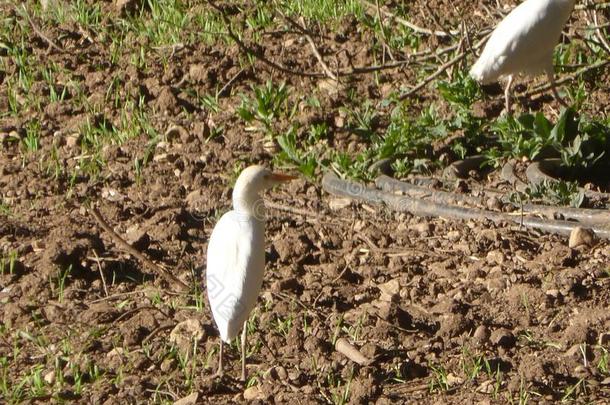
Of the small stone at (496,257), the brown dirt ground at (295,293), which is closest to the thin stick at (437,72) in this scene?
the brown dirt ground at (295,293)

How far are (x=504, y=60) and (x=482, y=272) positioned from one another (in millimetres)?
2143

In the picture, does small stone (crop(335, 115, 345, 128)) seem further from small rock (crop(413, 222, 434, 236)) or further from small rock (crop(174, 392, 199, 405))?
small rock (crop(174, 392, 199, 405))

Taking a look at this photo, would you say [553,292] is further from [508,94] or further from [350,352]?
[508,94]

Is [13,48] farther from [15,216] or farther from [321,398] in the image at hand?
[321,398]

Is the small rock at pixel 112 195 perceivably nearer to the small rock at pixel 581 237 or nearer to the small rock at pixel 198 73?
the small rock at pixel 198 73

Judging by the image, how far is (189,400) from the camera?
199 inches

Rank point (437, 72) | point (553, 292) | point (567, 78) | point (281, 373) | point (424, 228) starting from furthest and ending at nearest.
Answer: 1. point (567, 78)
2. point (437, 72)
3. point (424, 228)
4. point (553, 292)
5. point (281, 373)

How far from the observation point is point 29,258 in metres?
6.44

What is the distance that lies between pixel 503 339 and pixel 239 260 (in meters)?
1.23

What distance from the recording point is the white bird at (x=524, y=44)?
7945 mm

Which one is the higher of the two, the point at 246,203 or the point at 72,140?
the point at 246,203

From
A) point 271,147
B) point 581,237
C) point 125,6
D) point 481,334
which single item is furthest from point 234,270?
point 125,6

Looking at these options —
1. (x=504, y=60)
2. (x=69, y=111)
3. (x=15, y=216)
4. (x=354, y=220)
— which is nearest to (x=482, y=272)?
(x=354, y=220)

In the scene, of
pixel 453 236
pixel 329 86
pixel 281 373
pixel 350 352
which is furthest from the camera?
pixel 329 86
